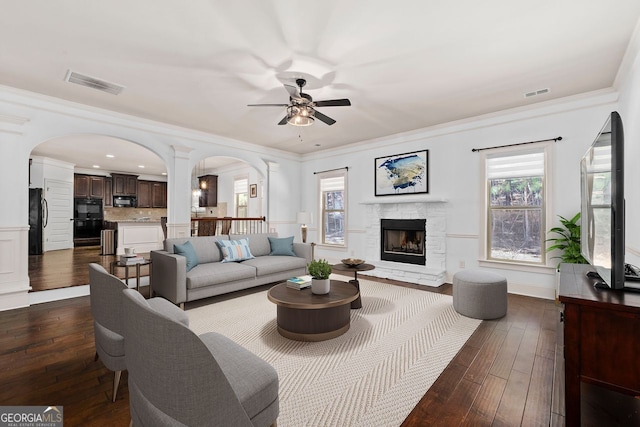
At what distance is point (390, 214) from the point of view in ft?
18.6

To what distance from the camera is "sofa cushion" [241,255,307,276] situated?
4.32m

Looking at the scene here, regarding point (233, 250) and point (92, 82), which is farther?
point (233, 250)

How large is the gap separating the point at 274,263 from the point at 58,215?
309 inches

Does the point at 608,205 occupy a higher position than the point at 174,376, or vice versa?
the point at 608,205

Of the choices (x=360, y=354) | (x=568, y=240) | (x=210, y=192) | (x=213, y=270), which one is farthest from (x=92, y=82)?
(x=210, y=192)

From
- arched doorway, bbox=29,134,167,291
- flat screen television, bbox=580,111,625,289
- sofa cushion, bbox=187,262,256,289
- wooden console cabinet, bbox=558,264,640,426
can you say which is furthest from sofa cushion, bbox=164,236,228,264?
flat screen television, bbox=580,111,625,289

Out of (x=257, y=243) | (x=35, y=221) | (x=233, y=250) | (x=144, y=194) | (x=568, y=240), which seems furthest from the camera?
(x=144, y=194)

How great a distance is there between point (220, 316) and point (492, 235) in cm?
422

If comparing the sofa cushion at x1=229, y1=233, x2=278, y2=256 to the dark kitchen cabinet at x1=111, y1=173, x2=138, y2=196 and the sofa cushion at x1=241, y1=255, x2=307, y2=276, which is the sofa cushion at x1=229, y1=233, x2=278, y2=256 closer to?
the sofa cushion at x1=241, y1=255, x2=307, y2=276

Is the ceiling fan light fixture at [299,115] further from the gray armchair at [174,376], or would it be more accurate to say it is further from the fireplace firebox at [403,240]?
the fireplace firebox at [403,240]

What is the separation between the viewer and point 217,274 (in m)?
3.78

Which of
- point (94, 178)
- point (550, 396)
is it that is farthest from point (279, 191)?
point (94, 178)

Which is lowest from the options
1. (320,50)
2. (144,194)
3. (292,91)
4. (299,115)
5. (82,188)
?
(144,194)

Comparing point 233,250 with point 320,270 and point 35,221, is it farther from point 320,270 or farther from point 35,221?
point 35,221
